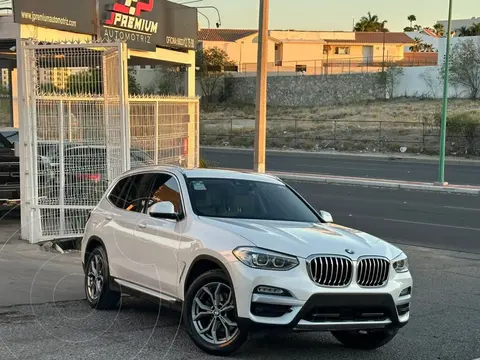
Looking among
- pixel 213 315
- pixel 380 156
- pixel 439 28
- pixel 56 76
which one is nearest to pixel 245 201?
pixel 213 315

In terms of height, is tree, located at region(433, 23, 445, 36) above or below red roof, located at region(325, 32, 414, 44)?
above

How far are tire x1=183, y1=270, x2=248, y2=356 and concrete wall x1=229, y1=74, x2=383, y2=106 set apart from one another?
62.0 metres

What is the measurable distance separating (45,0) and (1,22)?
88 cm

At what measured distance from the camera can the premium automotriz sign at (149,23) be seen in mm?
14459

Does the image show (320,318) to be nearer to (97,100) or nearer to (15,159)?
(97,100)

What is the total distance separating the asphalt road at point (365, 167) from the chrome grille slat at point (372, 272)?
22.7 m

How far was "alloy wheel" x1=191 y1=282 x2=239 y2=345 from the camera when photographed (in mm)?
5875

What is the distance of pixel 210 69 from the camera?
257ft

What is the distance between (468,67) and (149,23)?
48.9 m

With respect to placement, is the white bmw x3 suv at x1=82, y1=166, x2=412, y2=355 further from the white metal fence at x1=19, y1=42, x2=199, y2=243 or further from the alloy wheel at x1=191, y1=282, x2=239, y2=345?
the white metal fence at x1=19, y1=42, x2=199, y2=243

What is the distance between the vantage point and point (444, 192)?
24531 millimetres

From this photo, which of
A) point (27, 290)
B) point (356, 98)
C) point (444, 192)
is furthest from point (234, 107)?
point (27, 290)

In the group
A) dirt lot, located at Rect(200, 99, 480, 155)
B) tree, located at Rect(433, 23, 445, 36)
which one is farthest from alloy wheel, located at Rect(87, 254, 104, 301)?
tree, located at Rect(433, 23, 445, 36)

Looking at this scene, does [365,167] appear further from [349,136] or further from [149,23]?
[149,23]
